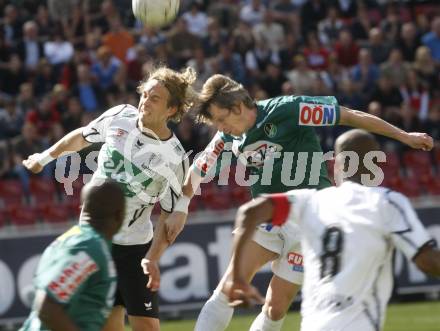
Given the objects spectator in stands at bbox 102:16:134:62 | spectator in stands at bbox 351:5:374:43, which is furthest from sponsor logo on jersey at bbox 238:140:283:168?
spectator in stands at bbox 351:5:374:43

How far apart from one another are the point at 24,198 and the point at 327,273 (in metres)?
10.1

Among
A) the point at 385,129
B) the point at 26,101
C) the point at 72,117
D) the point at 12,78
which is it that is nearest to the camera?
the point at 385,129

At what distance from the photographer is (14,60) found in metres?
17.0

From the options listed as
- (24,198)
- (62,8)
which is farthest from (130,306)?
(62,8)

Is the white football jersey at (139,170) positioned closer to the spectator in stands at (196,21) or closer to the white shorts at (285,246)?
the white shorts at (285,246)

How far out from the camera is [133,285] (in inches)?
309

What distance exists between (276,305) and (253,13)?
11638 millimetres

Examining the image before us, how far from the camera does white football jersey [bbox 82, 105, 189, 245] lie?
788cm

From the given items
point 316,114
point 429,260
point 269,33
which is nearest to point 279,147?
point 316,114

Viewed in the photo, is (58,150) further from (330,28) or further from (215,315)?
(330,28)

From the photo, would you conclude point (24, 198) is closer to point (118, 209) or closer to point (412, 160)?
point (412, 160)

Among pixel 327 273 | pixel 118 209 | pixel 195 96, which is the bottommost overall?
pixel 327 273

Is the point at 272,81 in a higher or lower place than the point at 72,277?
higher

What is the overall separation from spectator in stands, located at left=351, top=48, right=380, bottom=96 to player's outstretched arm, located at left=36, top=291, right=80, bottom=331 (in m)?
12.8
